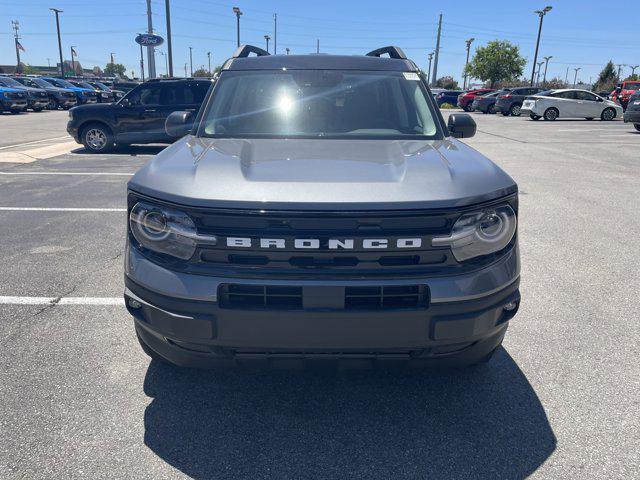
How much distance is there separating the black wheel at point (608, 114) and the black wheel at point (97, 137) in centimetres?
2396

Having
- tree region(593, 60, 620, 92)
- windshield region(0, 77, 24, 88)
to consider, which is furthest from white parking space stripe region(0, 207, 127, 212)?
tree region(593, 60, 620, 92)

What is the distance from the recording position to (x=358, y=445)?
8.17 feet

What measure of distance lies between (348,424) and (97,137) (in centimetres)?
1235

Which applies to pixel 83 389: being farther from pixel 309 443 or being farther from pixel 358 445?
pixel 358 445

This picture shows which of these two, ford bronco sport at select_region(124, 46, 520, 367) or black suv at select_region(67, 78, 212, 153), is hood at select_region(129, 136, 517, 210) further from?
black suv at select_region(67, 78, 212, 153)

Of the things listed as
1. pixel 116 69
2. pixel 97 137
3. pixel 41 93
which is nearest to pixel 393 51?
pixel 97 137

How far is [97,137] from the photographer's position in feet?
42.9

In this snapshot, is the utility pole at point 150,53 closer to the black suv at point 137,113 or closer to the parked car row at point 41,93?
the parked car row at point 41,93

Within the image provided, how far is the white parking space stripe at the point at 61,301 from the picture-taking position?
159 inches

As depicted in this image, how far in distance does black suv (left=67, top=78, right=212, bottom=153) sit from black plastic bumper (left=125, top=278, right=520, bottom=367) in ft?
36.3

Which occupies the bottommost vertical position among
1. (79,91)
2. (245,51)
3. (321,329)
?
(321,329)

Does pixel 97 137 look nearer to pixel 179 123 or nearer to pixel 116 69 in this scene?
pixel 179 123

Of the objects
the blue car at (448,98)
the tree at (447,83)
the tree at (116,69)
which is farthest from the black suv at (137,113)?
the tree at (116,69)

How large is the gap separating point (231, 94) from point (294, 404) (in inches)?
87.3
